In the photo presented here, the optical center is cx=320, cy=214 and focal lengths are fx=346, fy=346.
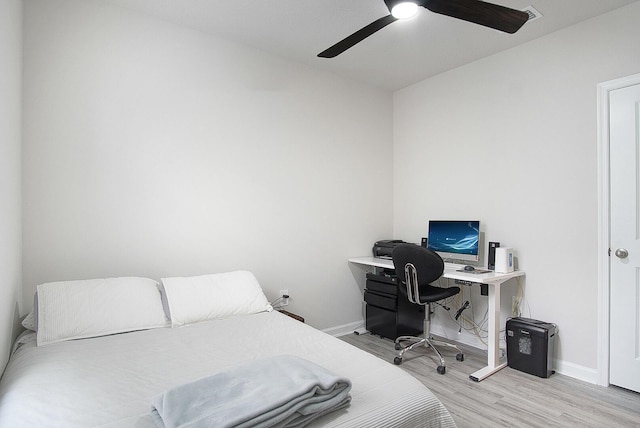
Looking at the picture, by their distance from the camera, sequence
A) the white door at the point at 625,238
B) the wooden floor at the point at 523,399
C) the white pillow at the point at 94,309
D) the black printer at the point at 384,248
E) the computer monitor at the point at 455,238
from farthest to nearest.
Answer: the black printer at the point at 384,248 < the computer monitor at the point at 455,238 < the white door at the point at 625,238 < the wooden floor at the point at 523,399 < the white pillow at the point at 94,309

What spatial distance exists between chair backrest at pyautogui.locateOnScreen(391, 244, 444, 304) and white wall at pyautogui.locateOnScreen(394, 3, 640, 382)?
846mm

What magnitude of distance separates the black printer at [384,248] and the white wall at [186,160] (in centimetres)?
17

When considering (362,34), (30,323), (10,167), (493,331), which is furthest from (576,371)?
(10,167)

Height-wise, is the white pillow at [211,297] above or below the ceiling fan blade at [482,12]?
below

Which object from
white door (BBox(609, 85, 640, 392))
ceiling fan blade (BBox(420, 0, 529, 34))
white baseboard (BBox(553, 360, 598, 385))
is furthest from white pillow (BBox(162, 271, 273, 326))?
white door (BBox(609, 85, 640, 392))

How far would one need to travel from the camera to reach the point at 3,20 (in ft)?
5.30

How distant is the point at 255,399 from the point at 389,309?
102 inches

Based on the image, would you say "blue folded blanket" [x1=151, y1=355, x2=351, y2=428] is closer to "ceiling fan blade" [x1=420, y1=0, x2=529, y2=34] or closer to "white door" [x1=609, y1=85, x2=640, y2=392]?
"ceiling fan blade" [x1=420, y1=0, x2=529, y2=34]

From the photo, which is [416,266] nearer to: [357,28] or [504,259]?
[504,259]

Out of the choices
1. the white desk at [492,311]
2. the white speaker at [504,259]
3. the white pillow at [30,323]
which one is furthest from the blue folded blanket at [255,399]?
the white speaker at [504,259]

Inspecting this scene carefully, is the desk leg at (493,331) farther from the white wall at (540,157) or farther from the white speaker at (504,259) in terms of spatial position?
the white wall at (540,157)

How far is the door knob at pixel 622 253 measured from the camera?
2.47 metres

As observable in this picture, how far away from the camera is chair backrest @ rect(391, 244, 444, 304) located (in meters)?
2.80

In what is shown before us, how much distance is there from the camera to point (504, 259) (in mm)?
2912
